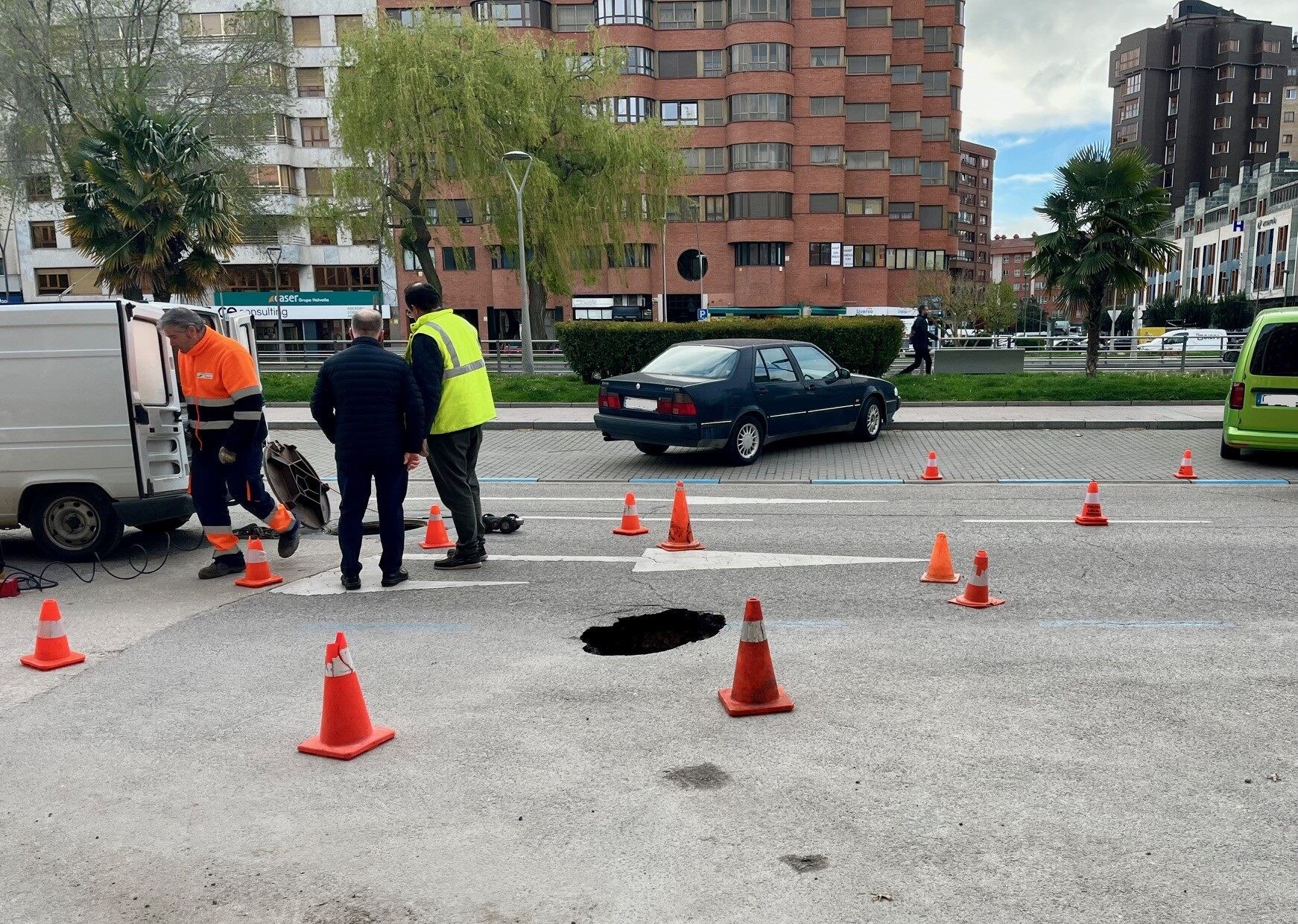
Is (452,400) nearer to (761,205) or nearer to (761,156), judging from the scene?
(761,205)

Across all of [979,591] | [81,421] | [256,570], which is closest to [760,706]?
[979,591]

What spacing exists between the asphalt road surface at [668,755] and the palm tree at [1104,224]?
638 inches

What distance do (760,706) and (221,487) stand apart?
460 cm

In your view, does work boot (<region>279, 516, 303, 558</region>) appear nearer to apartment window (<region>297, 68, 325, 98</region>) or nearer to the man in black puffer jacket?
the man in black puffer jacket

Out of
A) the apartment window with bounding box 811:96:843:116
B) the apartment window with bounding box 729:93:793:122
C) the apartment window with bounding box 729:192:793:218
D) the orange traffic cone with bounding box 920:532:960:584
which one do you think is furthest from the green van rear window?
the apartment window with bounding box 811:96:843:116

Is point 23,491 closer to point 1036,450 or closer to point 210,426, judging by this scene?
point 210,426

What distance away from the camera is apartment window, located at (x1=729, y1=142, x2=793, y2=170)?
2520 inches

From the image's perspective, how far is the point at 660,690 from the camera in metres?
4.83

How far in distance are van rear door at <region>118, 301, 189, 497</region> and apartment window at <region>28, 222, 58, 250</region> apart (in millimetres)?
66800

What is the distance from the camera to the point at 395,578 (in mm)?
6875

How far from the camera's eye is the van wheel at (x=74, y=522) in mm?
7602

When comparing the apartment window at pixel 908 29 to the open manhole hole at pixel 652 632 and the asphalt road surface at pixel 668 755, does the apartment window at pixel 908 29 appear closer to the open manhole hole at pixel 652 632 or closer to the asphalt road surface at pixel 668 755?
the asphalt road surface at pixel 668 755

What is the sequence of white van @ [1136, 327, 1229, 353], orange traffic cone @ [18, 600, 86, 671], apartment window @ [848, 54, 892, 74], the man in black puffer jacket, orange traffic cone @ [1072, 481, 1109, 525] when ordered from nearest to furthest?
1. orange traffic cone @ [18, 600, 86, 671]
2. the man in black puffer jacket
3. orange traffic cone @ [1072, 481, 1109, 525]
4. white van @ [1136, 327, 1229, 353]
5. apartment window @ [848, 54, 892, 74]

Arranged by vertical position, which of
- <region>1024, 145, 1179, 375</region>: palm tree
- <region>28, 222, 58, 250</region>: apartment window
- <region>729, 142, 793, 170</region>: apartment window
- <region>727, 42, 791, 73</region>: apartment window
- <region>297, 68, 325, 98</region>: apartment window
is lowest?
<region>1024, 145, 1179, 375</region>: palm tree
